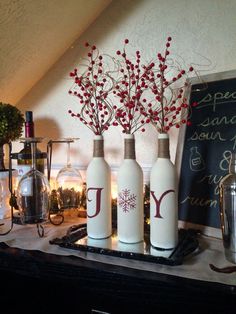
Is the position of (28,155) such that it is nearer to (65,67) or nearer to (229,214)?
(65,67)

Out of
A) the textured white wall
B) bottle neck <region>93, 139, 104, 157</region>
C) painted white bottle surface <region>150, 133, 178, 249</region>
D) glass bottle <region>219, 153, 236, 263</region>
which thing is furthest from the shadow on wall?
glass bottle <region>219, 153, 236, 263</region>

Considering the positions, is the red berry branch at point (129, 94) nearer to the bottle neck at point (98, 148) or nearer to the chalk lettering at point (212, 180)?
the bottle neck at point (98, 148)

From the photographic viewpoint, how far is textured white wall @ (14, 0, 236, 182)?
37.7 inches

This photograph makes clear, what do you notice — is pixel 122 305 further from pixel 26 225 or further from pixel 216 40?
pixel 216 40

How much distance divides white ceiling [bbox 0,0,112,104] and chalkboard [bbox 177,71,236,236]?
0.53m

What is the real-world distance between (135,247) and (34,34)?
84 centimetres

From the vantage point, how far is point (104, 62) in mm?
1137

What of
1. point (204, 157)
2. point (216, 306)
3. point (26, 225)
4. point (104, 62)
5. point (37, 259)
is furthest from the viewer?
point (104, 62)

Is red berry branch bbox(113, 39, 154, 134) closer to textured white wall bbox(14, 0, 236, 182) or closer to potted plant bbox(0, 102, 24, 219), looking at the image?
textured white wall bbox(14, 0, 236, 182)

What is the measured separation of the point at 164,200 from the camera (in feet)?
2.41

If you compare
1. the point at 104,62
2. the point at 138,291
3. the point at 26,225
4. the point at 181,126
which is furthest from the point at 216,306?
the point at 104,62

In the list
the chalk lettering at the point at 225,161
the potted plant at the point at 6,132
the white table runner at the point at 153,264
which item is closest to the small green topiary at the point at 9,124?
the potted plant at the point at 6,132

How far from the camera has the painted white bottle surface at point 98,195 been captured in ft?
2.69

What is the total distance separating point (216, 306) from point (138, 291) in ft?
0.55
